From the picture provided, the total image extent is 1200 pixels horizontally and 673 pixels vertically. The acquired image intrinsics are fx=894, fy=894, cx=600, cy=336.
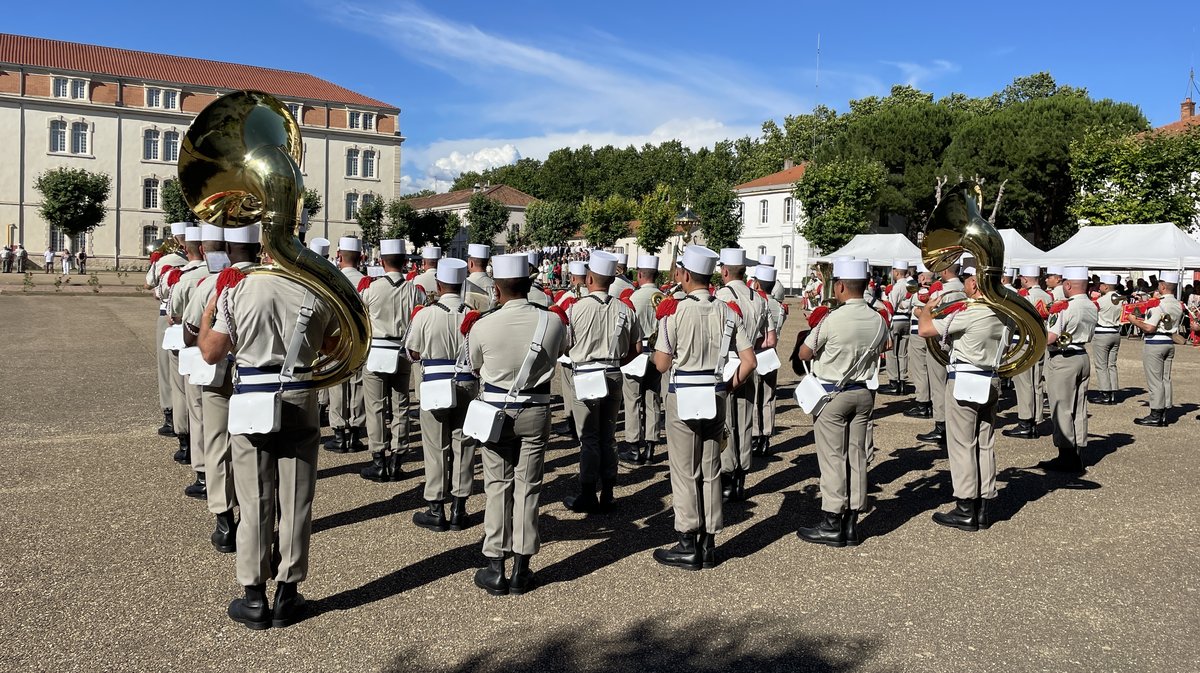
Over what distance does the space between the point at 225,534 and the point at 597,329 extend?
3.23 m

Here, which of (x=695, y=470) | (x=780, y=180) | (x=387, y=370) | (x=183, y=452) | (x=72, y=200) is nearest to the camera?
(x=695, y=470)

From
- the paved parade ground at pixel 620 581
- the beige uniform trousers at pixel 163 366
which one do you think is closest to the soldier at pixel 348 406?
the paved parade ground at pixel 620 581

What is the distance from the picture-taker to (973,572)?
586cm

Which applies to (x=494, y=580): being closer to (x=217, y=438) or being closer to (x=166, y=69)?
(x=217, y=438)

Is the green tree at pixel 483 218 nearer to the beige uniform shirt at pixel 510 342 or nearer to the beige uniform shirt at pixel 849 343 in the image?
the beige uniform shirt at pixel 849 343

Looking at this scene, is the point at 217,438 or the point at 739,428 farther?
the point at 739,428

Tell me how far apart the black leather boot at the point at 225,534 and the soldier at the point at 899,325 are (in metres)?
10.0

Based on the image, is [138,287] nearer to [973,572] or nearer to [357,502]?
[357,502]

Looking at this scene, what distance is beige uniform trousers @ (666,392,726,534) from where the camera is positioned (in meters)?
5.75

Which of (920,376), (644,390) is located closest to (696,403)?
(644,390)

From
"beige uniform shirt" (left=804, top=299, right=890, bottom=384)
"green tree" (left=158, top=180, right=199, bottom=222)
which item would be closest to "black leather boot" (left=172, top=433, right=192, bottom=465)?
"beige uniform shirt" (left=804, top=299, right=890, bottom=384)

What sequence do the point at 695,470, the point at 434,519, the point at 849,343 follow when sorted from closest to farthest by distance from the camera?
the point at 695,470, the point at 849,343, the point at 434,519

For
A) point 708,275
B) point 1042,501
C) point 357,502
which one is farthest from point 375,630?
point 1042,501

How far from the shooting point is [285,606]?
4.70 m
